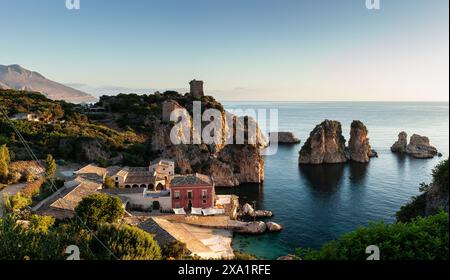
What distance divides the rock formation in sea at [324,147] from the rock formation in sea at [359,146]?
195cm

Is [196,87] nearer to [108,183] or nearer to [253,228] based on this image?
[108,183]

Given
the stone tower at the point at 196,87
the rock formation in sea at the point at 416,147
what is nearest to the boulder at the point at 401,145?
the rock formation in sea at the point at 416,147

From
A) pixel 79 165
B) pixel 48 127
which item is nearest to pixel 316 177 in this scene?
pixel 79 165

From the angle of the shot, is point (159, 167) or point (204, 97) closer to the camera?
point (159, 167)

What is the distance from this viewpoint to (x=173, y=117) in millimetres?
48719

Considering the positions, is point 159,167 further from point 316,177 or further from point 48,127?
point 316,177

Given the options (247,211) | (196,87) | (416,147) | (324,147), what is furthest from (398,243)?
(416,147)

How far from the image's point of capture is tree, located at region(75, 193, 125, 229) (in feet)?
68.4

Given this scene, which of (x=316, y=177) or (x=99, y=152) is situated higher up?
(x=99, y=152)

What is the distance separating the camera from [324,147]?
58.2 metres

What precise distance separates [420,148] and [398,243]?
2523 inches

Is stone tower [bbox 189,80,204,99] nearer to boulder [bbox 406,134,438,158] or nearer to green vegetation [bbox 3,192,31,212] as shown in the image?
boulder [bbox 406,134,438,158]

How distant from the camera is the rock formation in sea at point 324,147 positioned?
57.2 metres
